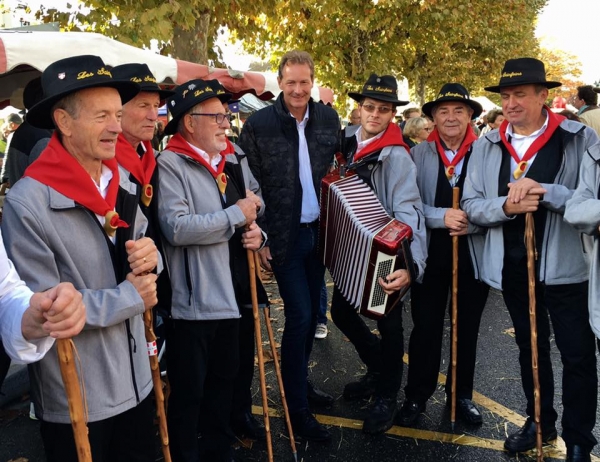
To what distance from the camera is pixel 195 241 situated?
298 cm

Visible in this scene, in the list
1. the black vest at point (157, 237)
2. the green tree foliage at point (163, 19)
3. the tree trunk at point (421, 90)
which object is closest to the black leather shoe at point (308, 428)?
the black vest at point (157, 237)

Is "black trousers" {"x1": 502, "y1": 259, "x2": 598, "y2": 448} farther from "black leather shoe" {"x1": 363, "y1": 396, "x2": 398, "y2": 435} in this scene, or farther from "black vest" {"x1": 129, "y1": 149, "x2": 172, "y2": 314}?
"black vest" {"x1": 129, "y1": 149, "x2": 172, "y2": 314}

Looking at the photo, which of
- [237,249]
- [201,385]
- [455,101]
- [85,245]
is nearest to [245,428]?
[201,385]

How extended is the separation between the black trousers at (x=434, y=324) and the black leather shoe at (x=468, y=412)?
7.0 inches

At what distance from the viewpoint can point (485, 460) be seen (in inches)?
141

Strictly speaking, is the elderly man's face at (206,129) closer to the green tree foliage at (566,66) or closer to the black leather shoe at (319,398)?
the black leather shoe at (319,398)

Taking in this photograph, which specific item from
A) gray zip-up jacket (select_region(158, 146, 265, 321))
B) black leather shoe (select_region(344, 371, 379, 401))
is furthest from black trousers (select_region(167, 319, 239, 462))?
black leather shoe (select_region(344, 371, 379, 401))

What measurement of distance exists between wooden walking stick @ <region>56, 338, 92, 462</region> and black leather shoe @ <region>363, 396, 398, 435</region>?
2396 mm

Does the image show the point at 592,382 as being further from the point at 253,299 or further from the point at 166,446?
the point at 166,446

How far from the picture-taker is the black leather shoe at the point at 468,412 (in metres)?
4.01

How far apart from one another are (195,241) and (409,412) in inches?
88.4

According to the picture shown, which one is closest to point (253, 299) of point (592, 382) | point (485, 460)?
point (485, 460)

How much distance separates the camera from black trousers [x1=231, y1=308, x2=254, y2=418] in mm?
3766

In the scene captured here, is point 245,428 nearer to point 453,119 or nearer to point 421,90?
point 453,119
